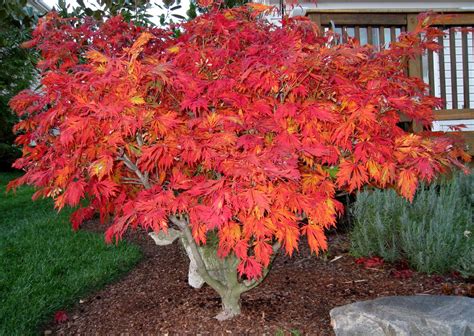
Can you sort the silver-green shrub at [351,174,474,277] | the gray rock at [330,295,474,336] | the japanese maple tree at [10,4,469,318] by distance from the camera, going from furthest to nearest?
the silver-green shrub at [351,174,474,277] < the gray rock at [330,295,474,336] < the japanese maple tree at [10,4,469,318]

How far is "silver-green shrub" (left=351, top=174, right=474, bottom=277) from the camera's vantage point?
3717 millimetres

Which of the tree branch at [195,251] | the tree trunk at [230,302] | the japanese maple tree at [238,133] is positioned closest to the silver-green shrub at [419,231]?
the japanese maple tree at [238,133]

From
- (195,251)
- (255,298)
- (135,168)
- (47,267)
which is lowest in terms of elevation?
(255,298)

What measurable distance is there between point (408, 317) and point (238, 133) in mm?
1366

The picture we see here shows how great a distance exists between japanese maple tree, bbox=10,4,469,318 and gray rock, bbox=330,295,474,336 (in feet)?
1.75

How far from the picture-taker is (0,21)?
4934 mm

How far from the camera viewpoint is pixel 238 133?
2605 mm

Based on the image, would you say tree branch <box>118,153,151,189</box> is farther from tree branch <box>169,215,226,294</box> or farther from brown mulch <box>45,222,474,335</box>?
brown mulch <box>45,222,474,335</box>

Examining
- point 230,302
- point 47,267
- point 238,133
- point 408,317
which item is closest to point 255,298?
point 230,302

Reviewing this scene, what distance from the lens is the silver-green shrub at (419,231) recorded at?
3717 millimetres

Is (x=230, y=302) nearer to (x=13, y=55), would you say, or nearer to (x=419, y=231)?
(x=419, y=231)

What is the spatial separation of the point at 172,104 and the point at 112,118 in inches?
23.6

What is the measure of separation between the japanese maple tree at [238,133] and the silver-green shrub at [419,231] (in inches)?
48.5

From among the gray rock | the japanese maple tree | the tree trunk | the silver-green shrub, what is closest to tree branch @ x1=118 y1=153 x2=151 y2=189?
→ the japanese maple tree
